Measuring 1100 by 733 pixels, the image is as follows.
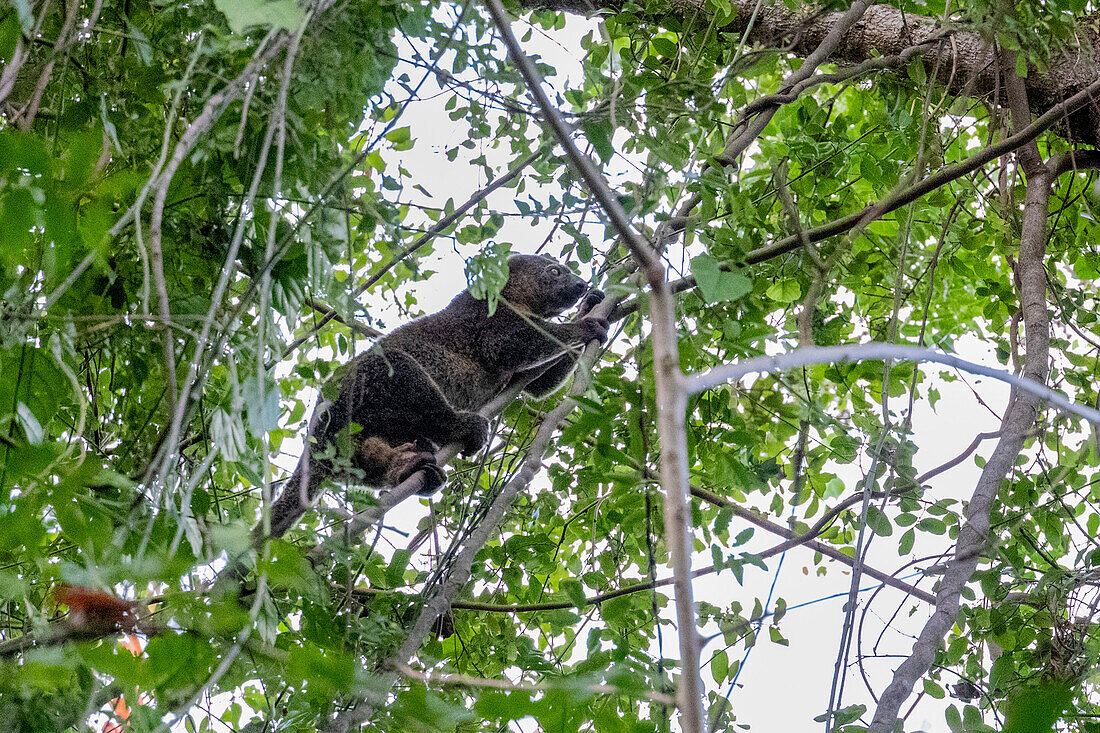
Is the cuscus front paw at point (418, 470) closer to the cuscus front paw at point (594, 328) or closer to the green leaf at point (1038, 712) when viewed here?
the cuscus front paw at point (594, 328)

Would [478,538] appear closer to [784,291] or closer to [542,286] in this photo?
[784,291]

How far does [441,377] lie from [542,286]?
100cm

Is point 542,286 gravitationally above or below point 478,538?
above

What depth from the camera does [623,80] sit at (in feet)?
8.35

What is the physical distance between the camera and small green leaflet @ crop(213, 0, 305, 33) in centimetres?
148

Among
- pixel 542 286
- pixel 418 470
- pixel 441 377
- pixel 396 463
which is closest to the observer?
pixel 418 470

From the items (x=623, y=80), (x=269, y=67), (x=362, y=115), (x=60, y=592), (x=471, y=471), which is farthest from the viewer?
(x=471, y=471)

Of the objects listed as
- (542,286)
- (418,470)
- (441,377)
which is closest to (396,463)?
(418,470)

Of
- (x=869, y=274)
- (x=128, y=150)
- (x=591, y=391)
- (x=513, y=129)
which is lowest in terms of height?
(x=128, y=150)

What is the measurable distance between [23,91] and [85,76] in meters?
0.16

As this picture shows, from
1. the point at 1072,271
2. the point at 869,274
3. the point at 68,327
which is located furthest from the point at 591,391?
the point at 1072,271

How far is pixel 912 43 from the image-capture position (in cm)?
382

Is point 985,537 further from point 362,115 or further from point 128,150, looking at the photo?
point 128,150

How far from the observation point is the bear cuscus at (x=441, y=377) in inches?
148
